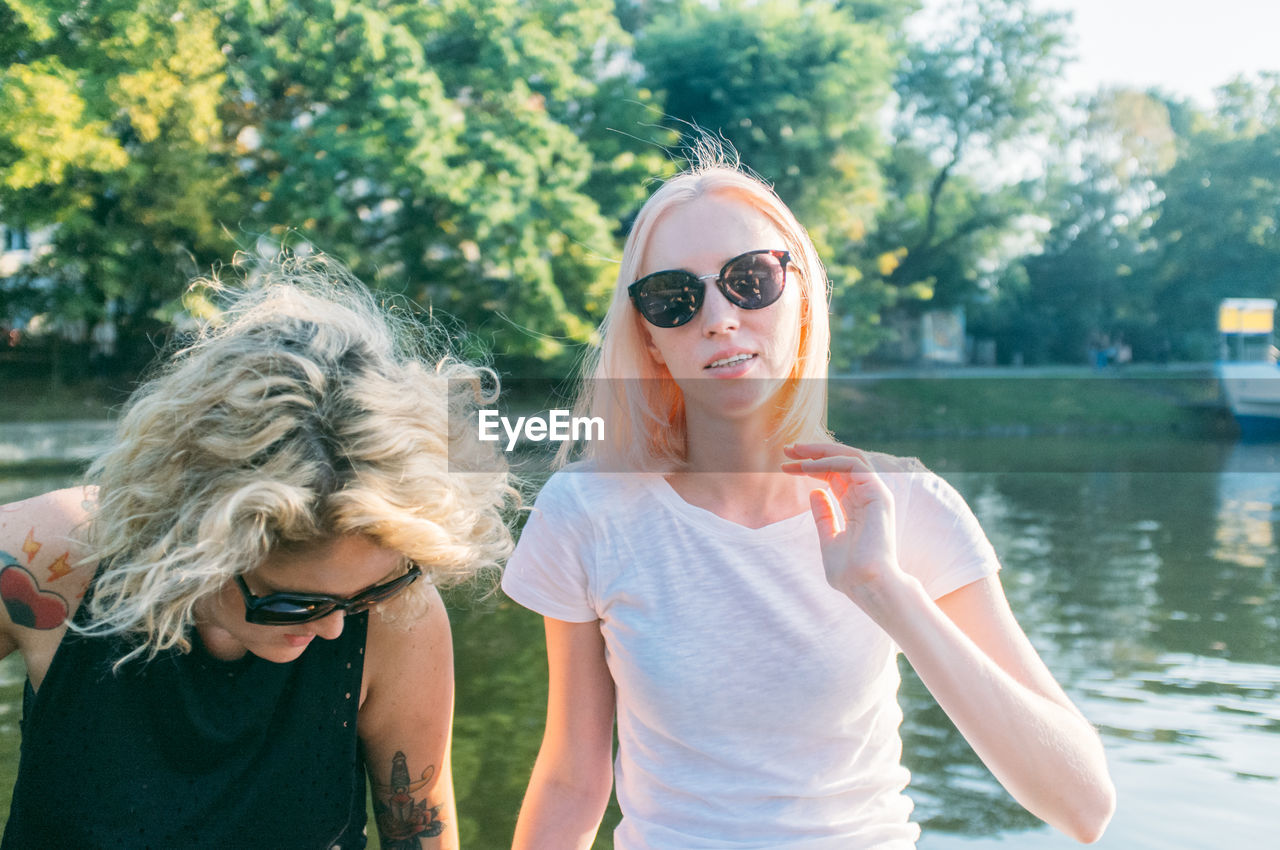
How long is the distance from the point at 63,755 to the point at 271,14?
774 inches

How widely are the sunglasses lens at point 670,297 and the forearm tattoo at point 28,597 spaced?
947 mm

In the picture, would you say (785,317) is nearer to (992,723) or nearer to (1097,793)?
(992,723)

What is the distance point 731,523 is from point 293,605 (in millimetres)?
636

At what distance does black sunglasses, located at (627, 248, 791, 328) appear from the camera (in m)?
1.76

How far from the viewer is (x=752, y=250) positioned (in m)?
1.78

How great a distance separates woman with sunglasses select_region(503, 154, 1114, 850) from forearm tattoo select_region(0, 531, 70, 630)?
25.6 inches

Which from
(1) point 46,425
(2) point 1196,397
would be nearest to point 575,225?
(1) point 46,425

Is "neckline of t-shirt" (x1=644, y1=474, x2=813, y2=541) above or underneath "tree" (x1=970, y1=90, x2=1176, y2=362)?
underneath

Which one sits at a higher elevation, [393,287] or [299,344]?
[393,287]

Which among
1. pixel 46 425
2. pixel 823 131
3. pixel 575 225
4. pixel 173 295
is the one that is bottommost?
pixel 46 425

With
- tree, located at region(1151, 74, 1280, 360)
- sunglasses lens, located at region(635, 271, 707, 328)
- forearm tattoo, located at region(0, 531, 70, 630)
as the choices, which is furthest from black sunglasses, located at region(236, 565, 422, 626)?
tree, located at region(1151, 74, 1280, 360)

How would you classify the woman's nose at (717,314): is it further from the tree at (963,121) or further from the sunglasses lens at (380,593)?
the tree at (963,121)

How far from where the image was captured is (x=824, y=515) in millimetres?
1590

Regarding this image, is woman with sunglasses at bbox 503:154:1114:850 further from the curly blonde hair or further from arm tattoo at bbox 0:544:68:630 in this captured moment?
arm tattoo at bbox 0:544:68:630
